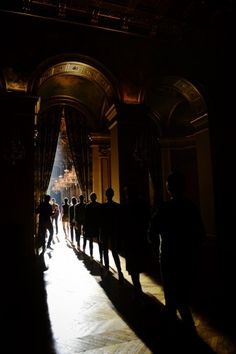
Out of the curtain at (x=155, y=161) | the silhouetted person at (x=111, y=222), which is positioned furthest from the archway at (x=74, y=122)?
the silhouetted person at (x=111, y=222)

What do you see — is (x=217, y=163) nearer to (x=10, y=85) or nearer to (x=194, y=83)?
(x=194, y=83)

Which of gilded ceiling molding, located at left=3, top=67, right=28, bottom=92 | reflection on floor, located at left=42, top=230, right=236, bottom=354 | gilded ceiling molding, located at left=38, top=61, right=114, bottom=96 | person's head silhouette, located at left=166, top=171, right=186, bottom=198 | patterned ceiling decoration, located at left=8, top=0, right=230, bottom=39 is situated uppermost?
patterned ceiling decoration, located at left=8, top=0, right=230, bottom=39

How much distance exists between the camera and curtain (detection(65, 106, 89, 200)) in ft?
39.0

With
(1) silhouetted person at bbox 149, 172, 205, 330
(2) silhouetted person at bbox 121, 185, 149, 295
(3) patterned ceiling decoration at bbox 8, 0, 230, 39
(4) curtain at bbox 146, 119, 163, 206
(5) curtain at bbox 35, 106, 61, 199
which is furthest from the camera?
(4) curtain at bbox 146, 119, 163, 206

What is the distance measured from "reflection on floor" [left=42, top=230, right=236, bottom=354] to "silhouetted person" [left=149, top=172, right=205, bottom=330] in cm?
51

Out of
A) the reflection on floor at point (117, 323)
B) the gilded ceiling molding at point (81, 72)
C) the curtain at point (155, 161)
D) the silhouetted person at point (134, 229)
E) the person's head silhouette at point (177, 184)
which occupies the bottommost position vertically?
the reflection on floor at point (117, 323)

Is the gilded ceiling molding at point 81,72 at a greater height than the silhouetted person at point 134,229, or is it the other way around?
the gilded ceiling molding at point 81,72

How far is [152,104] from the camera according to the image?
12375mm

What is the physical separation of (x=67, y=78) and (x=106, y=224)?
708 centimetres

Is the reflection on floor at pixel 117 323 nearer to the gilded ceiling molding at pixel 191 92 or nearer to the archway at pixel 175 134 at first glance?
the gilded ceiling molding at pixel 191 92

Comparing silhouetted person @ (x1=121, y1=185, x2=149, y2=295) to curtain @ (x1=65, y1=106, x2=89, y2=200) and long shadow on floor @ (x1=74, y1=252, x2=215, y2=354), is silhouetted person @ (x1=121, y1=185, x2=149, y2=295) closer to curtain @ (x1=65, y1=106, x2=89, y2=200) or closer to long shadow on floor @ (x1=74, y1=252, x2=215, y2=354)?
long shadow on floor @ (x1=74, y1=252, x2=215, y2=354)

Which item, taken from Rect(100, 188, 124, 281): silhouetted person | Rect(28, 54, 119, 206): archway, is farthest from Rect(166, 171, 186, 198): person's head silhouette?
Rect(28, 54, 119, 206): archway

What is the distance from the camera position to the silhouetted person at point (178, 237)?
2.59m

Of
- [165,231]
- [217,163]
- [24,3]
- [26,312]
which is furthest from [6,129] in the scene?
[217,163]
